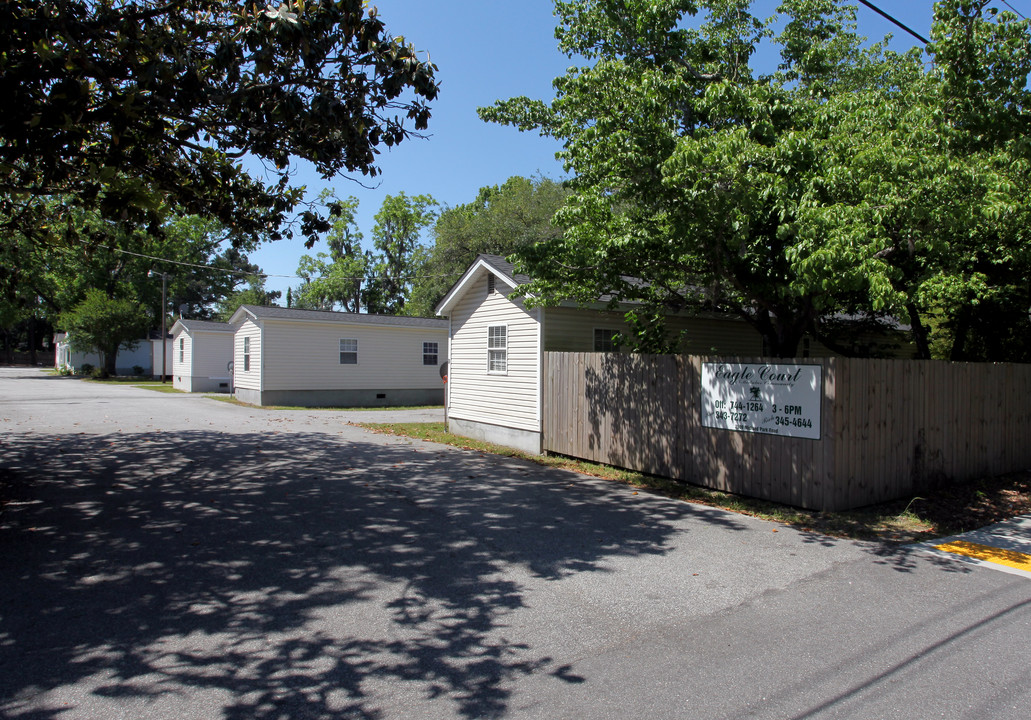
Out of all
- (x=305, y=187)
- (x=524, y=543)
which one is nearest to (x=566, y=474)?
(x=524, y=543)

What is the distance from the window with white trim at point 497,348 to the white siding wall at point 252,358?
40.3 ft

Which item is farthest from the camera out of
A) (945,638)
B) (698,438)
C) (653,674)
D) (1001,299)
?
(1001,299)

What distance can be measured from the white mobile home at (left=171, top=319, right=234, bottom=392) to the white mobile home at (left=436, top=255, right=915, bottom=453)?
19.3m

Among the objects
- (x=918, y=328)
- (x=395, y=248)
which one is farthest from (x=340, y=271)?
(x=918, y=328)

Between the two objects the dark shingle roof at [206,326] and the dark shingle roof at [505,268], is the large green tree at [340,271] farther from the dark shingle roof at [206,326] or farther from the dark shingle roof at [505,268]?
the dark shingle roof at [505,268]

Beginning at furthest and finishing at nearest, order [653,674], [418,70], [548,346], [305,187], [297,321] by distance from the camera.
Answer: [297,321] → [548,346] → [305,187] → [418,70] → [653,674]

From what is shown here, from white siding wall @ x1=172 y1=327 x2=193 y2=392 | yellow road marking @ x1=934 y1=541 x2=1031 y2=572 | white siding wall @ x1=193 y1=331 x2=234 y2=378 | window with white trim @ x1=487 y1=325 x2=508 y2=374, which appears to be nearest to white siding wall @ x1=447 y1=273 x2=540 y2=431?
window with white trim @ x1=487 y1=325 x2=508 y2=374

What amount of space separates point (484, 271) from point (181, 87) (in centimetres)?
770

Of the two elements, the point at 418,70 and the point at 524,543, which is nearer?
the point at 524,543

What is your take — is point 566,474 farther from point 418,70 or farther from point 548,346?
point 418,70

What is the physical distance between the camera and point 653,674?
12.6 feet

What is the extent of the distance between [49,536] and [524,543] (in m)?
4.69

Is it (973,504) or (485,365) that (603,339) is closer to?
(485,365)

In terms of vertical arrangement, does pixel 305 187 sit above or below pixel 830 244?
above
